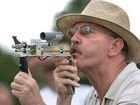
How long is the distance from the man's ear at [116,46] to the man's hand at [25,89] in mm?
1246

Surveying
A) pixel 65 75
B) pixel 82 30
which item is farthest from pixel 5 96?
pixel 65 75

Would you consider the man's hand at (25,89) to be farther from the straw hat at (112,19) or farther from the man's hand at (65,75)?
the straw hat at (112,19)

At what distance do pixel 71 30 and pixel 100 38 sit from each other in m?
0.38

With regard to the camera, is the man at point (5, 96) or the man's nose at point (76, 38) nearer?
the man's nose at point (76, 38)

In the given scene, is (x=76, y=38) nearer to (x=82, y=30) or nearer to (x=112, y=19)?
(x=82, y=30)

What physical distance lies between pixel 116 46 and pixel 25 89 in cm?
148

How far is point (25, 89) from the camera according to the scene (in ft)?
15.5

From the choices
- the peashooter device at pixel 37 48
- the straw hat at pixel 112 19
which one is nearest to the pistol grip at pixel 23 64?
the peashooter device at pixel 37 48

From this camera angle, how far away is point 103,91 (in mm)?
5754

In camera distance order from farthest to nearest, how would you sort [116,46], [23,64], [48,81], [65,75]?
[48,81] → [116,46] → [65,75] → [23,64]

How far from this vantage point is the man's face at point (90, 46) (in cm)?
542

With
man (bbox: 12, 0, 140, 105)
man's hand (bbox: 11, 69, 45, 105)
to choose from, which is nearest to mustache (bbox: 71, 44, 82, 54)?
man (bbox: 12, 0, 140, 105)

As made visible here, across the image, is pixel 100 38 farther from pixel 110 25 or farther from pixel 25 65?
pixel 25 65

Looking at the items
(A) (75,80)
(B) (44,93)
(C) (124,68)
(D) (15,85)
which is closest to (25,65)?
(D) (15,85)
